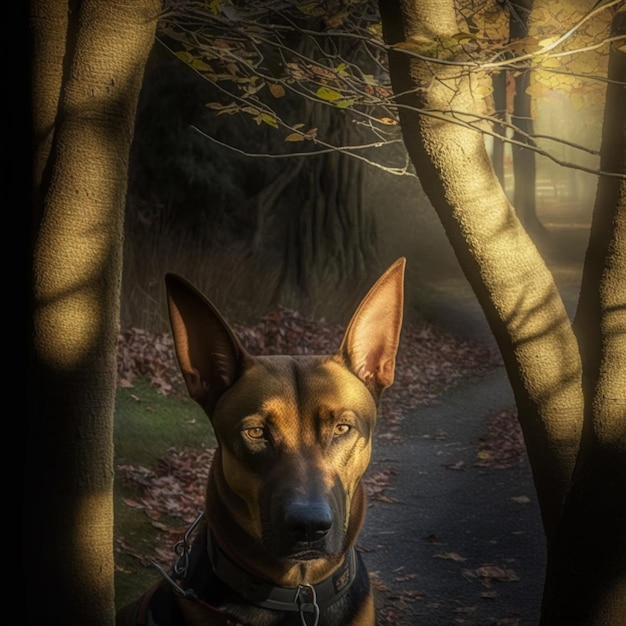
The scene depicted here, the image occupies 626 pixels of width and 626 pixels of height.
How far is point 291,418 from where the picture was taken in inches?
145

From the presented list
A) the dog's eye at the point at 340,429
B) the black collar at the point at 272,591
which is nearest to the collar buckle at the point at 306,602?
the black collar at the point at 272,591

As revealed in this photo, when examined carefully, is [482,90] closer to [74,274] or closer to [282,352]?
[74,274]

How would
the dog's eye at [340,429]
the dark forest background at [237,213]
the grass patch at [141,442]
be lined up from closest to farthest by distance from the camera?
the dog's eye at [340,429] < the grass patch at [141,442] < the dark forest background at [237,213]

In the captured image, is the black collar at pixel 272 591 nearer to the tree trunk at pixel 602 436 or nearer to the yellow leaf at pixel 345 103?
the tree trunk at pixel 602 436

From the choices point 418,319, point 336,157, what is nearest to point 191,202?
point 336,157

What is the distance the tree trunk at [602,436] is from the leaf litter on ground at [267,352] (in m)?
3.81

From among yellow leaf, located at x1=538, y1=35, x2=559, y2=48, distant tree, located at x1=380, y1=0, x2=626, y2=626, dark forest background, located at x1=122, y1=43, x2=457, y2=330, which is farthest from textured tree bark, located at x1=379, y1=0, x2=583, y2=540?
dark forest background, located at x1=122, y1=43, x2=457, y2=330

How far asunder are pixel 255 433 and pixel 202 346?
0.42 m

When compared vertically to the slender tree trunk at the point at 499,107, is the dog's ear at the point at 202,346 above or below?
below

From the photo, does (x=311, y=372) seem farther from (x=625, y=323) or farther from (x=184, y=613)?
(x=625, y=323)

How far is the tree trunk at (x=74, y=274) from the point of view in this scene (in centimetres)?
407

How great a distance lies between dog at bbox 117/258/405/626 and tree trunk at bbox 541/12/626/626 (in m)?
1.05

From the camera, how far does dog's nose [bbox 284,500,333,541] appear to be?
137 inches

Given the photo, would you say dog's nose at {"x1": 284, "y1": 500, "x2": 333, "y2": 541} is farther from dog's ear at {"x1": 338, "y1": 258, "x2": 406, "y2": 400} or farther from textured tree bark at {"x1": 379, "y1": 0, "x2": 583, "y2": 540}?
textured tree bark at {"x1": 379, "y1": 0, "x2": 583, "y2": 540}
